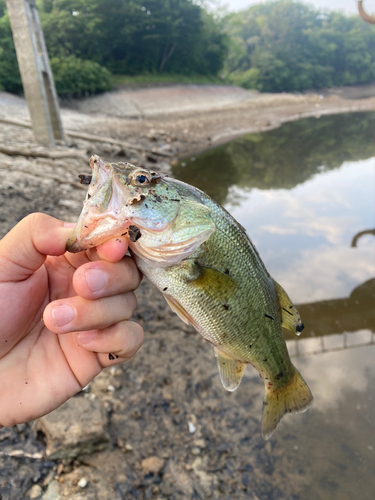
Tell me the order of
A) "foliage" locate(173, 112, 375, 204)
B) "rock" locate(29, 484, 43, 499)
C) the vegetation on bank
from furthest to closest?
the vegetation on bank → "foliage" locate(173, 112, 375, 204) → "rock" locate(29, 484, 43, 499)

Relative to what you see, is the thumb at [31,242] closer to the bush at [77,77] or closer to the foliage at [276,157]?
the foliage at [276,157]

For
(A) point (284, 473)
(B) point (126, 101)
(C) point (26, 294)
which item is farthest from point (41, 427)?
(B) point (126, 101)

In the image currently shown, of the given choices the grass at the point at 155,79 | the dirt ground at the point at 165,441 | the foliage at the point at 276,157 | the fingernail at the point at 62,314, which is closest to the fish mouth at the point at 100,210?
the fingernail at the point at 62,314

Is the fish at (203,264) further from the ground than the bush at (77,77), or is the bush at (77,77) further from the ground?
the bush at (77,77)

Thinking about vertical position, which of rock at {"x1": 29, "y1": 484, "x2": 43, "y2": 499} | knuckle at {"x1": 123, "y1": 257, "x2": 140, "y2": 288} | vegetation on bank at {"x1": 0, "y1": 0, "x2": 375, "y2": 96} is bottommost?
rock at {"x1": 29, "y1": 484, "x2": 43, "y2": 499}

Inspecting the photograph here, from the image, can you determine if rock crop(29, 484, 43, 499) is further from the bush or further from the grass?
the grass

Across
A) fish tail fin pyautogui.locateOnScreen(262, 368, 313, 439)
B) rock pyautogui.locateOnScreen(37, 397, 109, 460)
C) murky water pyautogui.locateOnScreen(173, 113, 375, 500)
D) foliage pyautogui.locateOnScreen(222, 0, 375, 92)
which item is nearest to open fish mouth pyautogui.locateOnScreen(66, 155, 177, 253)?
fish tail fin pyautogui.locateOnScreen(262, 368, 313, 439)

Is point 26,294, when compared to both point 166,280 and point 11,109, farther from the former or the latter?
point 11,109

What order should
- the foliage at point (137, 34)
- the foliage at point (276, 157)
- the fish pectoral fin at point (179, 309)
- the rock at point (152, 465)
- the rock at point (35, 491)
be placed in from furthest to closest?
the foliage at point (137, 34) < the foliage at point (276, 157) < the rock at point (152, 465) < the rock at point (35, 491) < the fish pectoral fin at point (179, 309)
